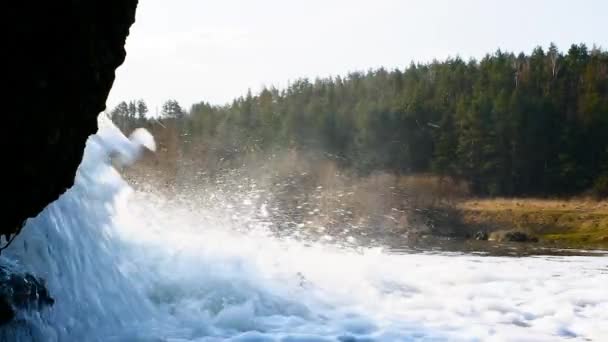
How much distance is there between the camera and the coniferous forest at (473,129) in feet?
209

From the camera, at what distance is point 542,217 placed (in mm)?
55844

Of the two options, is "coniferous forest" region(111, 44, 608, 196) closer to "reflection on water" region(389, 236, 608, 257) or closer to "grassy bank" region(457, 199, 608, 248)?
"grassy bank" region(457, 199, 608, 248)

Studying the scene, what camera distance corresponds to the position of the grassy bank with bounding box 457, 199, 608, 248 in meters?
49.4

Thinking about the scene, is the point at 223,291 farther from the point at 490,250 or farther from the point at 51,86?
the point at 490,250

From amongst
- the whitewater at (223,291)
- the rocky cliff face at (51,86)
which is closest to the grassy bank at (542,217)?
the whitewater at (223,291)

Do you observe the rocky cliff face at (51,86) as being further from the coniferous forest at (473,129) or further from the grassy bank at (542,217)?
the coniferous forest at (473,129)

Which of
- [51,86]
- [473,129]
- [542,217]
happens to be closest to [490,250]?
[542,217]

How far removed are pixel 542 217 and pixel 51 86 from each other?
180 feet

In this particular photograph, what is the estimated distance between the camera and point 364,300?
40.4 feet

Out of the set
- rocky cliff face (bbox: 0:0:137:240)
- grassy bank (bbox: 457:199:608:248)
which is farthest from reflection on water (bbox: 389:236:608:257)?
rocky cliff face (bbox: 0:0:137:240)

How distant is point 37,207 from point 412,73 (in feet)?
300

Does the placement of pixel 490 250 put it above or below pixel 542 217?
below

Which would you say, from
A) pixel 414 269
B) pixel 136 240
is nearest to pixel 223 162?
pixel 414 269

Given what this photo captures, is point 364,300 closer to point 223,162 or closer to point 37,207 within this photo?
point 37,207
